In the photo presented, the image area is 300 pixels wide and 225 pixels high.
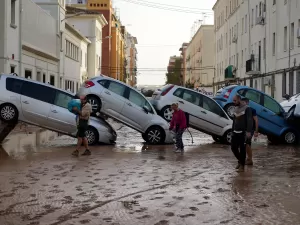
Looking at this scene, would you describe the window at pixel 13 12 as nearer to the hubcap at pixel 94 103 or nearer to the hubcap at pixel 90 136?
the hubcap at pixel 94 103

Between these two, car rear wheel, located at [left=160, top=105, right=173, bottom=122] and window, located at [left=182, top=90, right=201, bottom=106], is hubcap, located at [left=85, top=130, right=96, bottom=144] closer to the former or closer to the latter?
car rear wheel, located at [left=160, top=105, right=173, bottom=122]

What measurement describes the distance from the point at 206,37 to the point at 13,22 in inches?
2594

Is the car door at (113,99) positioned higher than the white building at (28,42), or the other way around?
the white building at (28,42)

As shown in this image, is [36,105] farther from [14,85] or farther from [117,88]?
[117,88]

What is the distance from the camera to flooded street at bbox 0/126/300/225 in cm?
749

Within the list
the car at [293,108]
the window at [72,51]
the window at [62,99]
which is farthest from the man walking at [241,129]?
the window at [72,51]

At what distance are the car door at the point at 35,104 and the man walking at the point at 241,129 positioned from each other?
667 centimetres

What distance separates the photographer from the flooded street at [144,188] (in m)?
7.49

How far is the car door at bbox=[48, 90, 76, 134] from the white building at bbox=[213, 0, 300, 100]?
1745 centimetres

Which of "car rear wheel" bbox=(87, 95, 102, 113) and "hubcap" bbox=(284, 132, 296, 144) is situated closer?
"car rear wheel" bbox=(87, 95, 102, 113)

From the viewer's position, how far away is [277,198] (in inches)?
348

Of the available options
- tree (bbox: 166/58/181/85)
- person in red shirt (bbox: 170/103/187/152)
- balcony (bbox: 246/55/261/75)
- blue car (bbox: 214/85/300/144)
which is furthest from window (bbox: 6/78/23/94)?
tree (bbox: 166/58/181/85)

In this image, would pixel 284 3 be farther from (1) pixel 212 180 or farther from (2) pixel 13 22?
(1) pixel 212 180

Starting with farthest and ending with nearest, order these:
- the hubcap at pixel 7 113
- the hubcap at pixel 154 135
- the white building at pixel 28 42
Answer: the white building at pixel 28 42
the hubcap at pixel 154 135
the hubcap at pixel 7 113
